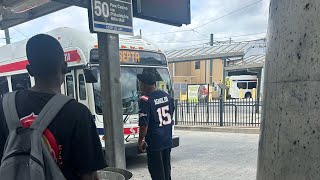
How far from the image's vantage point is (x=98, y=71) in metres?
6.84

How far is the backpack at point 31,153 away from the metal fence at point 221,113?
11665mm

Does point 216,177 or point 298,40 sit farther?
point 216,177

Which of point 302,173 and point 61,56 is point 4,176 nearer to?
point 61,56

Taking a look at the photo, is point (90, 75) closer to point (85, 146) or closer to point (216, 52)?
point (85, 146)

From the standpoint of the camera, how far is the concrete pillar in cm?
121

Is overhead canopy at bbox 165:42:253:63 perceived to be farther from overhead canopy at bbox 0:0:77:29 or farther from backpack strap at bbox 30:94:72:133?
backpack strap at bbox 30:94:72:133

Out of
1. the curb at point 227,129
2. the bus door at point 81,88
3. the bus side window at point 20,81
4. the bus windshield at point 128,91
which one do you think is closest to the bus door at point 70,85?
the bus door at point 81,88

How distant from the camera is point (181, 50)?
1494 inches

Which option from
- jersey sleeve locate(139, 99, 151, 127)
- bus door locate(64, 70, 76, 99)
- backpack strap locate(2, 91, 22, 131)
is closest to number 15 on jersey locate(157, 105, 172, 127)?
jersey sleeve locate(139, 99, 151, 127)

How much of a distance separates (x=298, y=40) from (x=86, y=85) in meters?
5.99

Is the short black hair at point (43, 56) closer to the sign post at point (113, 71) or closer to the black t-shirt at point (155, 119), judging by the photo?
the sign post at point (113, 71)

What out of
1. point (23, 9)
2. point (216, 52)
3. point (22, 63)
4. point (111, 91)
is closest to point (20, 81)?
point (22, 63)

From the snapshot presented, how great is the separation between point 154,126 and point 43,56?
2623 millimetres

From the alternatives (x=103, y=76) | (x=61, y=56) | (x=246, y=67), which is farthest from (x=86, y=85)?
(x=246, y=67)
